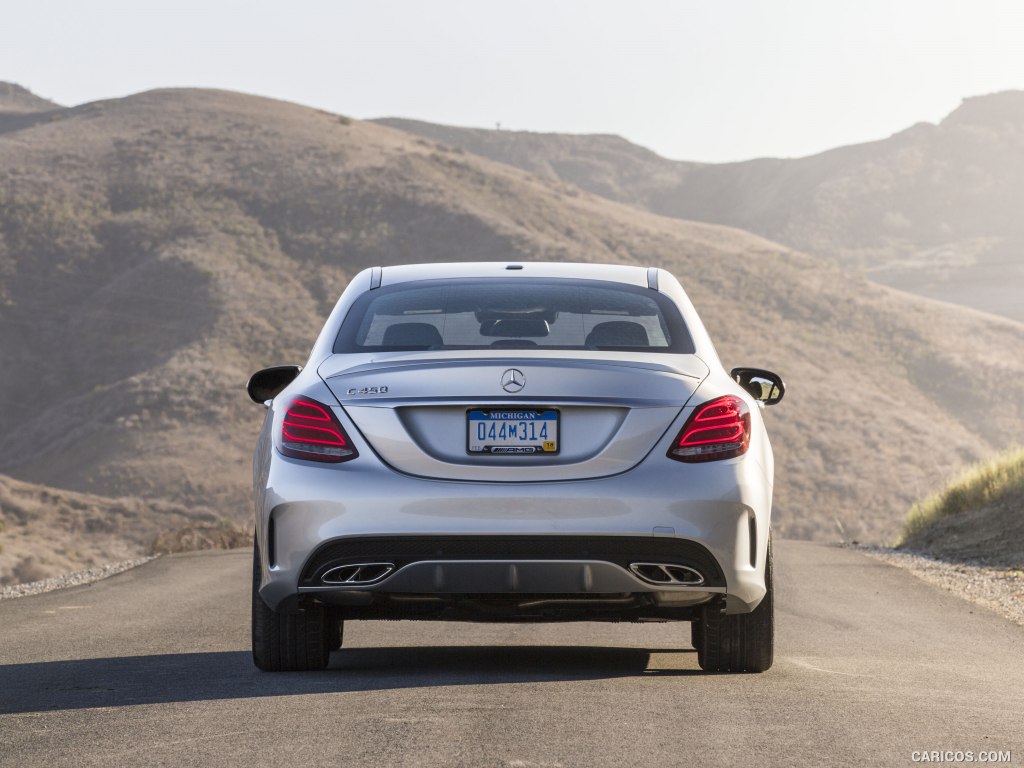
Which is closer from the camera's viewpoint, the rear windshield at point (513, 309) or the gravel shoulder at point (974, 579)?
the rear windshield at point (513, 309)

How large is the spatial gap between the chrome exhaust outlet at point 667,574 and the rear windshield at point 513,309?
3.73ft

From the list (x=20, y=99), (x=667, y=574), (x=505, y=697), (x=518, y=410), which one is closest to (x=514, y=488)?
(x=518, y=410)

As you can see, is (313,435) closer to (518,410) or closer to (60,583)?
(518,410)

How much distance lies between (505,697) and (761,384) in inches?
86.3

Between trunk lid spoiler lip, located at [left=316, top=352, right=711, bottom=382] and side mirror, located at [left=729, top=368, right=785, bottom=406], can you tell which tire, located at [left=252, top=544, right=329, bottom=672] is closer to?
trunk lid spoiler lip, located at [left=316, top=352, right=711, bottom=382]

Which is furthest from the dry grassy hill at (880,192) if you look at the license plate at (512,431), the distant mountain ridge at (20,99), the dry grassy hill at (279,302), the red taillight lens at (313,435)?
the red taillight lens at (313,435)

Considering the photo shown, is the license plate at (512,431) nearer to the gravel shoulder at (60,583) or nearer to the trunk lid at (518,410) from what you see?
the trunk lid at (518,410)

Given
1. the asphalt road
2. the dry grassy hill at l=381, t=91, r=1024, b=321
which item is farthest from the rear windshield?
the dry grassy hill at l=381, t=91, r=1024, b=321

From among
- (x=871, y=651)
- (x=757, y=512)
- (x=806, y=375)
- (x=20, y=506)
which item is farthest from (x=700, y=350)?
(x=806, y=375)

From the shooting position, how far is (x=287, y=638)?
269 inches

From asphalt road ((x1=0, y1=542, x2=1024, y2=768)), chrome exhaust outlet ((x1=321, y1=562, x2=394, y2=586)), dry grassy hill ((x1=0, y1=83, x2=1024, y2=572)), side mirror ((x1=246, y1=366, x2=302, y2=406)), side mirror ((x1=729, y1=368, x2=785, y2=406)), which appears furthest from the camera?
dry grassy hill ((x1=0, y1=83, x2=1024, y2=572))

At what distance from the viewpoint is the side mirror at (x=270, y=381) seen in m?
7.22

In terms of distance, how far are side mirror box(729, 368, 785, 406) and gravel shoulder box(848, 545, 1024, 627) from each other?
388cm

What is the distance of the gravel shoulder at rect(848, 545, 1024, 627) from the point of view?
1192 centimetres
